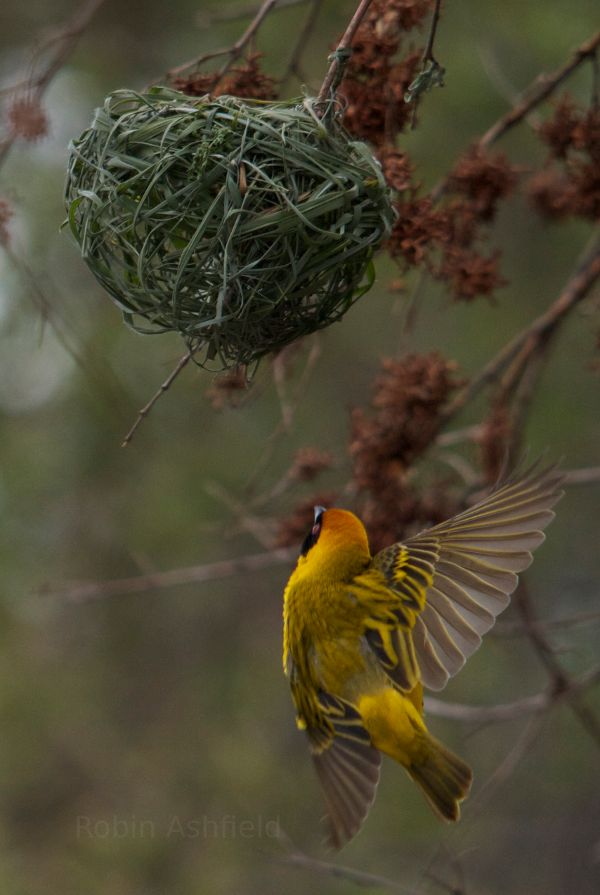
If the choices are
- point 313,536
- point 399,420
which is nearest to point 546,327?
point 399,420

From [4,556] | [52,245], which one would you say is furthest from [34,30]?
[4,556]

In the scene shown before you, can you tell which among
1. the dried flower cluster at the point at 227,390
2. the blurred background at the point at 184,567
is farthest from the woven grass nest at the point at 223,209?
the blurred background at the point at 184,567

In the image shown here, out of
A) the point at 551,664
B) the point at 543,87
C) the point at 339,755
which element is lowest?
the point at 551,664

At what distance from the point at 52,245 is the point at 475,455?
3.52m

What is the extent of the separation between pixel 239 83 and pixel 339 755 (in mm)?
1601

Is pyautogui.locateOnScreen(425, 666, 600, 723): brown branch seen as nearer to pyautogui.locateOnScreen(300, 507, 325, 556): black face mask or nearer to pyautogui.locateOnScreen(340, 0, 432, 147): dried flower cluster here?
pyautogui.locateOnScreen(300, 507, 325, 556): black face mask

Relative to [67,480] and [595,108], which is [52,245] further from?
[595,108]

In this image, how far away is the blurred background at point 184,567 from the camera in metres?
6.06

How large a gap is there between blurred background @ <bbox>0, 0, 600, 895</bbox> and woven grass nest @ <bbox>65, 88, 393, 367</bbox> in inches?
129

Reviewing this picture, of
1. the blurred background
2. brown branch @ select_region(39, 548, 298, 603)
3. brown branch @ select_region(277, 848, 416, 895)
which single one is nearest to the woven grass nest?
brown branch @ select_region(39, 548, 298, 603)

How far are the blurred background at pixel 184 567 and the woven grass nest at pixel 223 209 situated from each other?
3287 millimetres

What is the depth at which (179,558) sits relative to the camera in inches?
248

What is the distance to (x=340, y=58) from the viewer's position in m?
2.13

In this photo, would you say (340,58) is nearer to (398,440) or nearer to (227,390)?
(227,390)
